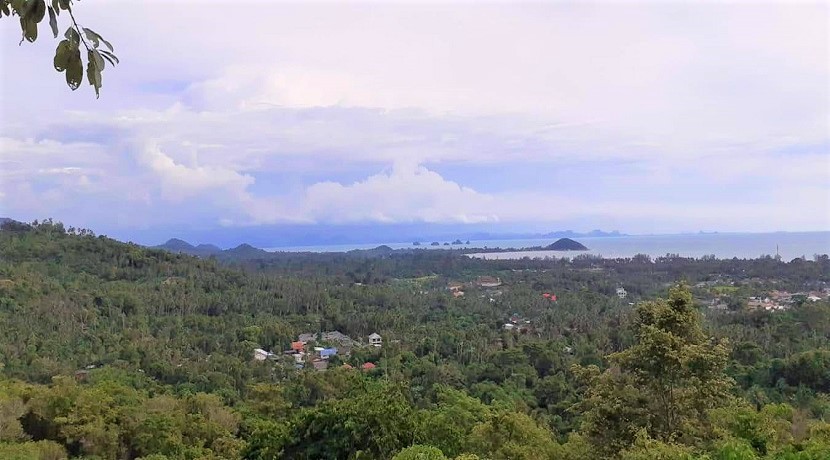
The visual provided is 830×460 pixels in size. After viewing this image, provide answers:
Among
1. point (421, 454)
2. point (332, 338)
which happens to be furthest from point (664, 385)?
point (332, 338)

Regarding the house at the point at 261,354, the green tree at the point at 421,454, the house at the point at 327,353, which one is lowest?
the house at the point at 327,353

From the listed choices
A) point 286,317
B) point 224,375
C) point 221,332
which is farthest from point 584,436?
point 286,317

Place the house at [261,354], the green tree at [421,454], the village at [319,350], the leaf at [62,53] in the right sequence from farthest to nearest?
1. the house at [261,354]
2. the village at [319,350]
3. the green tree at [421,454]
4. the leaf at [62,53]

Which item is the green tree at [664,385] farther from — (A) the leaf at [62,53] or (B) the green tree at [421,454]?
(A) the leaf at [62,53]

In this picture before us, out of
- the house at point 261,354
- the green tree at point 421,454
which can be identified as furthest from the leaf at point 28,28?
the house at point 261,354

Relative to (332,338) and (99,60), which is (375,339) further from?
(99,60)

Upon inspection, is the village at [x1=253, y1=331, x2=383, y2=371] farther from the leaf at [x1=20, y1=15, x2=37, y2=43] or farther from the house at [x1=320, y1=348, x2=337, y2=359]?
the leaf at [x1=20, y1=15, x2=37, y2=43]

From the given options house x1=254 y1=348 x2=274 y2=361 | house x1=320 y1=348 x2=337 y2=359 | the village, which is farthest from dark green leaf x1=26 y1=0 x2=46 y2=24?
house x1=320 y1=348 x2=337 y2=359
